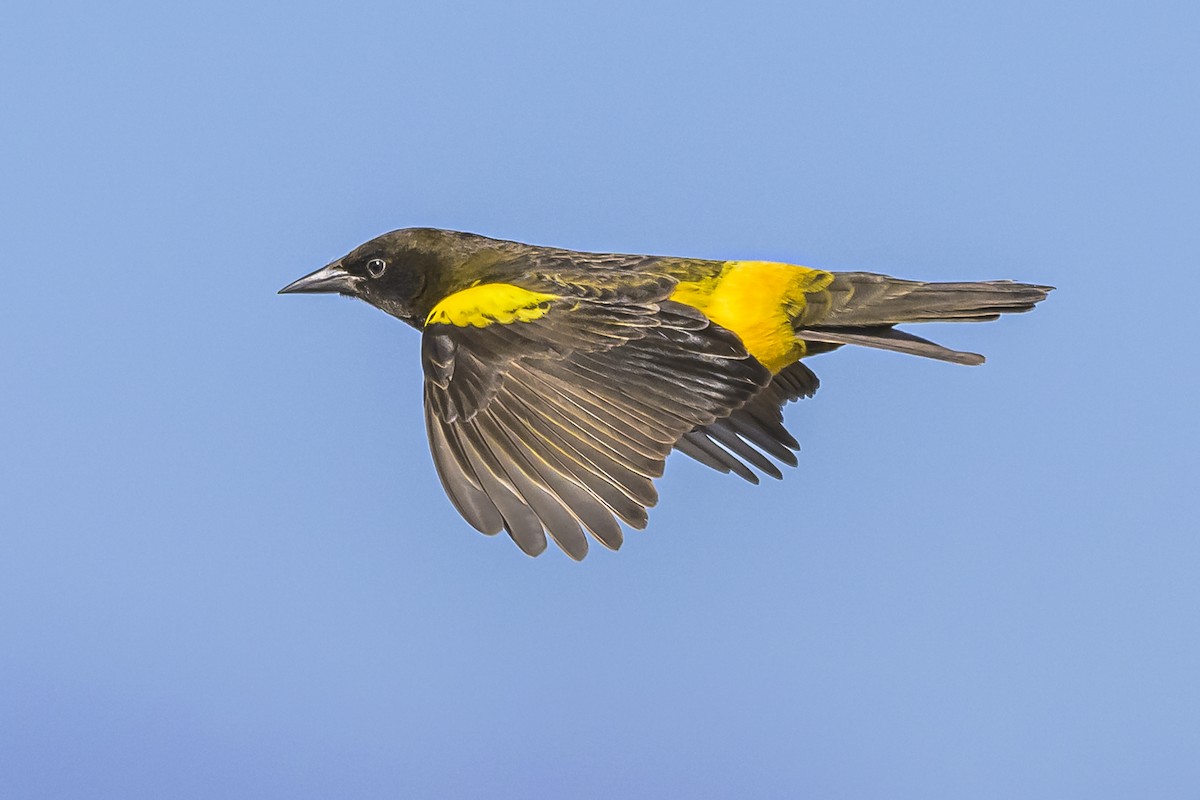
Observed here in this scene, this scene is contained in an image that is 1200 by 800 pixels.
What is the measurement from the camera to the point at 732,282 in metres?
6.59

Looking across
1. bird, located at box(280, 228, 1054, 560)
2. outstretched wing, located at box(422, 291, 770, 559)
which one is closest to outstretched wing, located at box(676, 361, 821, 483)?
bird, located at box(280, 228, 1054, 560)

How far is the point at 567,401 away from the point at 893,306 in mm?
1738

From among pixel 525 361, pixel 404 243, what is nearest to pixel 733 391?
pixel 525 361

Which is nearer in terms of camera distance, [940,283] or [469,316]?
[469,316]

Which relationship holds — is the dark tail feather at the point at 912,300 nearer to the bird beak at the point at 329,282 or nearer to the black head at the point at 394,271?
the black head at the point at 394,271

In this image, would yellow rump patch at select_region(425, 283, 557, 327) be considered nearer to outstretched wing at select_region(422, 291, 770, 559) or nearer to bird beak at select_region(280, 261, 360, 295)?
outstretched wing at select_region(422, 291, 770, 559)

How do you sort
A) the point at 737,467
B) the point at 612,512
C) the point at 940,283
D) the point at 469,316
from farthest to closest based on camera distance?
1. the point at 737,467
2. the point at 940,283
3. the point at 469,316
4. the point at 612,512

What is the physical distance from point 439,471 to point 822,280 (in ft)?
7.16

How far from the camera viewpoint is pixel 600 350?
19.4 ft

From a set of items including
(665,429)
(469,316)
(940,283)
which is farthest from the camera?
(940,283)

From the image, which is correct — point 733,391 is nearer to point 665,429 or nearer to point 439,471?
point 665,429

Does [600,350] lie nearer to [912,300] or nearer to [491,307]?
[491,307]

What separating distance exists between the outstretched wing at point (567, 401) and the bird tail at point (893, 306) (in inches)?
28.1

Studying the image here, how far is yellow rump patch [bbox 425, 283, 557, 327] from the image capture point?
6.02m
